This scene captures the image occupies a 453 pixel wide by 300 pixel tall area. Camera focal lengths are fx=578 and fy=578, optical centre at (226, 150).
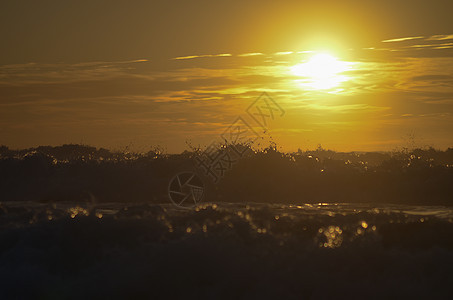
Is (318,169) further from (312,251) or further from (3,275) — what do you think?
(3,275)

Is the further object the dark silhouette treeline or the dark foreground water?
the dark silhouette treeline

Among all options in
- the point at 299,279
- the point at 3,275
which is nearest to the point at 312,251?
the point at 299,279

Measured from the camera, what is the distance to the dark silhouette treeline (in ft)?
56.5

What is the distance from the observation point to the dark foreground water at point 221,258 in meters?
7.64

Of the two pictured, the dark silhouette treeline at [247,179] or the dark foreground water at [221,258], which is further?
the dark silhouette treeline at [247,179]

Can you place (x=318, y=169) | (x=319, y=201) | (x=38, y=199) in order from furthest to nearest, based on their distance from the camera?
(x=318, y=169), (x=38, y=199), (x=319, y=201)

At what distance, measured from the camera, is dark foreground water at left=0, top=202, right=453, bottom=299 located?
25.1 feet

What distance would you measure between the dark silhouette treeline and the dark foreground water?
6.97 m

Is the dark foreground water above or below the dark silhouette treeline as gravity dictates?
above

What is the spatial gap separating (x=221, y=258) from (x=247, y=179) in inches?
405

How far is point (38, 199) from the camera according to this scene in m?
17.3

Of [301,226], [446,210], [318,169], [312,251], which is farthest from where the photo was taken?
[318,169]

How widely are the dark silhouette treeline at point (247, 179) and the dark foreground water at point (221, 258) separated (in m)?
6.97

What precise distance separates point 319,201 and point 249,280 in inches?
340
